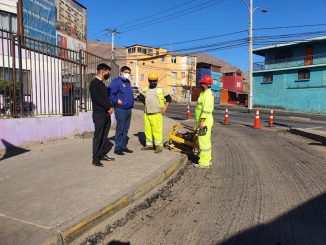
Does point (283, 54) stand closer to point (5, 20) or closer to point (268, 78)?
point (268, 78)

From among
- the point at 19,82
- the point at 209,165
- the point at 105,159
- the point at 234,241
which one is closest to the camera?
the point at 234,241

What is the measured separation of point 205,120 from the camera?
24.6ft

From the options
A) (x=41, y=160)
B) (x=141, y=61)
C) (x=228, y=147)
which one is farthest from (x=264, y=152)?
(x=141, y=61)

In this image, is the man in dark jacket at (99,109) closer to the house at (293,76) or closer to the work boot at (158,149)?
the work boot at (158,149)

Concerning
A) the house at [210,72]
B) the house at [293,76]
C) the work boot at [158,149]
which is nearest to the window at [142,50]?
the house at [210,72]

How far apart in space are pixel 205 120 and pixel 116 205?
10.9ft

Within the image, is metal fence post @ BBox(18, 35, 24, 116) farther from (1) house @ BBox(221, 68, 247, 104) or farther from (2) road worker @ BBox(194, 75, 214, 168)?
(1) house @ BBox(221, 68, 247, 104)

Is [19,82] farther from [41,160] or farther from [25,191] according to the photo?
[25,191]

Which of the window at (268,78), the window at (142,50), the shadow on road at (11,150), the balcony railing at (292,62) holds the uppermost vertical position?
the window at (142,50)

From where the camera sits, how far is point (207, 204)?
525cm

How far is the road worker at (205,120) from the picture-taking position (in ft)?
24.6

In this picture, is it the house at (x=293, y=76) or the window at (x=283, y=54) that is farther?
the window at (x=283, y=54)

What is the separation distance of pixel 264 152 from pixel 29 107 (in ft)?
21.0

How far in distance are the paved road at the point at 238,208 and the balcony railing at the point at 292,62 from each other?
41.3m
